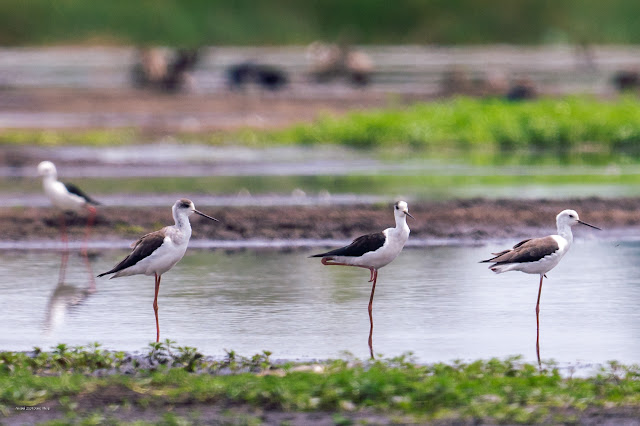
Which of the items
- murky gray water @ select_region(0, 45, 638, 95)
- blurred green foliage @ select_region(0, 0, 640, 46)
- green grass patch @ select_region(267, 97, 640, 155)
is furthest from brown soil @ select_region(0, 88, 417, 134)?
blurred green foliage @ select_region(0, 0, 640, 46)

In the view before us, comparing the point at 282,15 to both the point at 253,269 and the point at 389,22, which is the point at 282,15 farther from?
the point at 253,269

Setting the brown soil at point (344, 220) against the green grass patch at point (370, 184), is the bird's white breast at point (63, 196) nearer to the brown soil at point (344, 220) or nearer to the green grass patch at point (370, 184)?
the brown soil at point (344, 220)

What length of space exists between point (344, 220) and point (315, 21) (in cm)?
5159

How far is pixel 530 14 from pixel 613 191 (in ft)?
163

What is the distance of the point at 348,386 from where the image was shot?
816 cm

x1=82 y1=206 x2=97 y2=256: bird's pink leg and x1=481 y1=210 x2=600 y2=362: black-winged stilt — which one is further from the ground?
x1=82 y1=206 x2=97 y2=256: bird's pink leg

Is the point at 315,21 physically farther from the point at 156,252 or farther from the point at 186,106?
the point at 156,252

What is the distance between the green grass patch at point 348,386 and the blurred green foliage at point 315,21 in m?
53.5

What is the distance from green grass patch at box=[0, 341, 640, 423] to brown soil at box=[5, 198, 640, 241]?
22.9ft

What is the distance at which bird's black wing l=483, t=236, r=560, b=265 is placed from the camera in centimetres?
1076

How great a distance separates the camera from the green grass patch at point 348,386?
792 centimetres

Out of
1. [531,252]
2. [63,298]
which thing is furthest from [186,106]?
[531,252]

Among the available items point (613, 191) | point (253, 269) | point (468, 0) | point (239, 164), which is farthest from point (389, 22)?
point (253, 269)

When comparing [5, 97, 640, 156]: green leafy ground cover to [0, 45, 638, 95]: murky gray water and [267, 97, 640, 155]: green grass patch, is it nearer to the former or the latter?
[267, 97, 640, 155]: green grass patch
